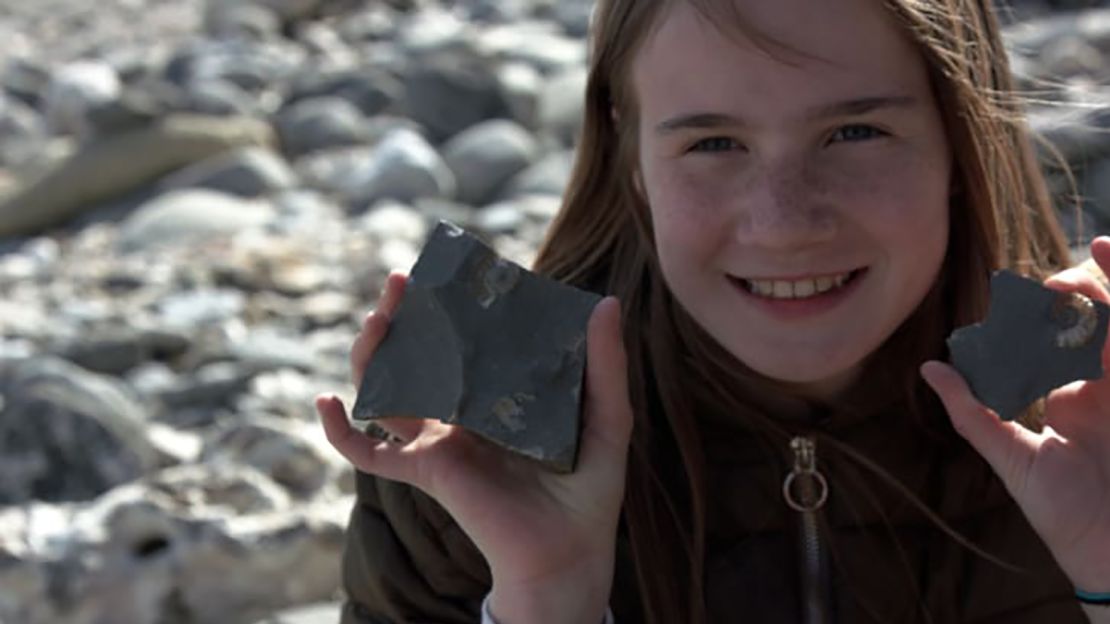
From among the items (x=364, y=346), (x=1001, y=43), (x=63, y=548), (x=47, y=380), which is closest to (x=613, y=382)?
(x=364, y=346)

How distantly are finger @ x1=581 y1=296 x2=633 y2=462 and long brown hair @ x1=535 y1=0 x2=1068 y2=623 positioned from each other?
0.31 meters

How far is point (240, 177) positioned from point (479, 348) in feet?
19.4

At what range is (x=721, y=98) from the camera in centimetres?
272

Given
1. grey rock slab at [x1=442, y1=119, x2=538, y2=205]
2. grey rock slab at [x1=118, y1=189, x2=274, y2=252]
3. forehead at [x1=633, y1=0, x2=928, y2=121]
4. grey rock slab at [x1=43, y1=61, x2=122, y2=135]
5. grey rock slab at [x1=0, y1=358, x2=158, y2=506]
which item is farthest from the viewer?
grey rock slab at [x1=43, y1=61, x2=122, y2=135]

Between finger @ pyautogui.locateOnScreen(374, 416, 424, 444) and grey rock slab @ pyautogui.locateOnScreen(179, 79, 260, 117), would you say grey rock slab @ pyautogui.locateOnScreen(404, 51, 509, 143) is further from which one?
finger @ pyautogui.locateOnScreen(374, 416, 424, 444)

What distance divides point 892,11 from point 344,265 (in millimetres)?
4568

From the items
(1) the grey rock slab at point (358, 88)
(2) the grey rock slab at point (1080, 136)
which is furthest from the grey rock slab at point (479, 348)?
(1) the grey rock slab at point (358, 88)

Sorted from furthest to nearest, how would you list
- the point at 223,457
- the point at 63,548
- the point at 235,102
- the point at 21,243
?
1. the point at 235,102
2. the point at 21,243
3. the point at 223,457
4. the point at 63,548

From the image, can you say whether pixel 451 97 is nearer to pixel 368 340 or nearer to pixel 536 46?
pixel 536 46

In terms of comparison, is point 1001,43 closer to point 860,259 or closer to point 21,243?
point 860,259

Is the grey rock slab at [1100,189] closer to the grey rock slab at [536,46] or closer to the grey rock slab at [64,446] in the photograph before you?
the grey rock slab at [64,446]

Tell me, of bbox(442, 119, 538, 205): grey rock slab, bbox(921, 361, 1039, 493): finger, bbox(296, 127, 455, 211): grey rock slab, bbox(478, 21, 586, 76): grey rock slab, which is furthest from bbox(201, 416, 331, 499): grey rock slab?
bbox(478, 21, 586, 76): grey rock slab

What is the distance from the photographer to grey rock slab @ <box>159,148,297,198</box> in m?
8.40

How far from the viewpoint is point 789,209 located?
2662 mm
